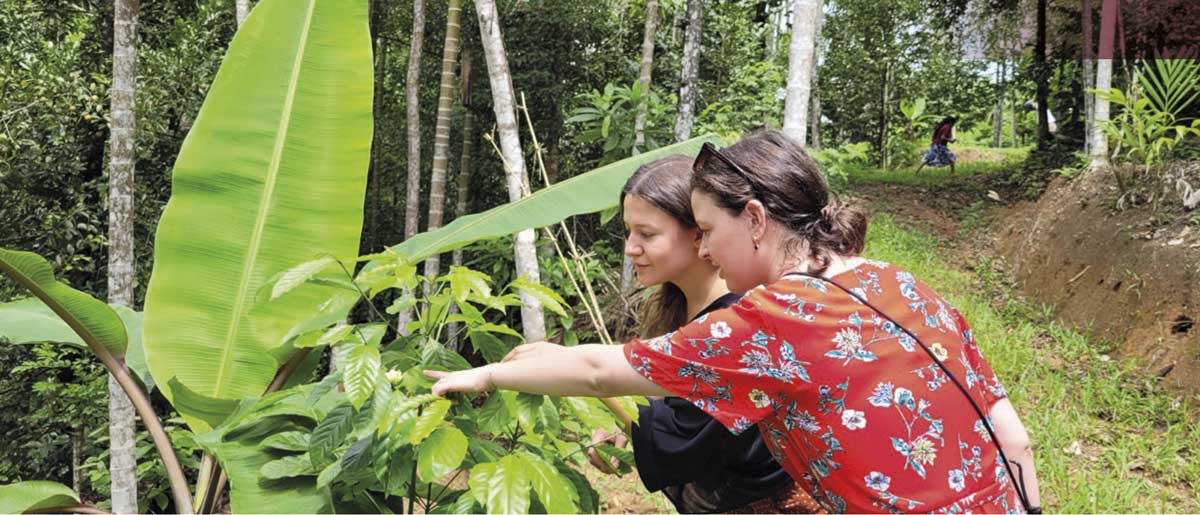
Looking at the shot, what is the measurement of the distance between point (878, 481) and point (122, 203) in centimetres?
330

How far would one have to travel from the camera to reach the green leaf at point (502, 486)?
44.8 inches

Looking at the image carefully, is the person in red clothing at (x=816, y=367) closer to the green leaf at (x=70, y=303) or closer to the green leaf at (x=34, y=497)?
the green leaf at (x=70, y=303)

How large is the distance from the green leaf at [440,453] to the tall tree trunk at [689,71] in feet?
15.6

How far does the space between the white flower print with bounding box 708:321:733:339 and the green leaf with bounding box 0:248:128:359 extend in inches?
58.2

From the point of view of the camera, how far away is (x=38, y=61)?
210 inches

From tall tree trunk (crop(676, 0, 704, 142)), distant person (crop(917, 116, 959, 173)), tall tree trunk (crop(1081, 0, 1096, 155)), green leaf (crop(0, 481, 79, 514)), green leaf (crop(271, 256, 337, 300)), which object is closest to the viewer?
green leaf (crop(271, 256, 337, 300))

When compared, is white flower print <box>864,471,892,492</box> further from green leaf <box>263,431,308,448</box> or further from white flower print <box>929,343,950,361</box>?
green leaf <box>263,431,308,448</box>

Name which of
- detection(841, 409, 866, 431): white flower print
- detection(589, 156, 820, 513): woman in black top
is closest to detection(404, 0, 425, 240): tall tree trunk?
detection(589, 156, 820, 513): woman in black top

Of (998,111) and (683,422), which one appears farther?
(998,111)

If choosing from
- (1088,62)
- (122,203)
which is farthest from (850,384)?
(1088,62)

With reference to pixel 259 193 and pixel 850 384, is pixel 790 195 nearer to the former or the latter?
pixel 850 384

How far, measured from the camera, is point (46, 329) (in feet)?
7.37

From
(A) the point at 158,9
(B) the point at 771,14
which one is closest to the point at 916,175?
(B) the point at 771,14

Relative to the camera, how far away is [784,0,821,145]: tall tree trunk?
3754 millimetres
